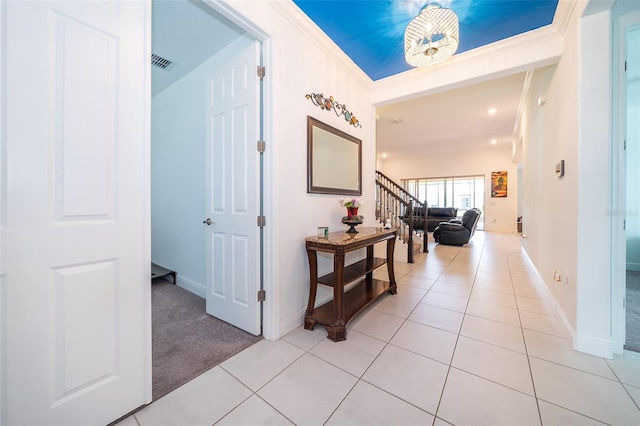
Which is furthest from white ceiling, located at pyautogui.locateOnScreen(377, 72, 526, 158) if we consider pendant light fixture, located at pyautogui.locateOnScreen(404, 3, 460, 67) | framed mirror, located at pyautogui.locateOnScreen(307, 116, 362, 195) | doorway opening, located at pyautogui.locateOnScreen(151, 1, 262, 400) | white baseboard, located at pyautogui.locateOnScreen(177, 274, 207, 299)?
white baseboard, located at pyautogui.locateOnScreen(177, 274, 207, 299)

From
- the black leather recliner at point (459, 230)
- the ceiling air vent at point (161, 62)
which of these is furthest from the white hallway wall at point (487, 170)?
the ceiling air vent at point (161, 62)

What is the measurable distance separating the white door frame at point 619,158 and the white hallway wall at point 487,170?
8.07m

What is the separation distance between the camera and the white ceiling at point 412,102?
216 cm

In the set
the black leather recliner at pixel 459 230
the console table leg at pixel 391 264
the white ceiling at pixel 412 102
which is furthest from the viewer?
the black leather recliner at pixel 459 230

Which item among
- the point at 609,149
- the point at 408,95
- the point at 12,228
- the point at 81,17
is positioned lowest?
the point at 12,228

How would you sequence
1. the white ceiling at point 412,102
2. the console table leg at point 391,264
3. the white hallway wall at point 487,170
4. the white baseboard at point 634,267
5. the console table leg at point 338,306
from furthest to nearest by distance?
1. the white hallway wall at point 487,170
2. the white baseboard at point 634,267
3. the console table leg at point 391,264
4. the white ceiling at point 412,102
5. the console table leg at point 338,306

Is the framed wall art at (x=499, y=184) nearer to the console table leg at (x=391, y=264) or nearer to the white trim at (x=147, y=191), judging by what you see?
the console table leg at (x=391, y=264)

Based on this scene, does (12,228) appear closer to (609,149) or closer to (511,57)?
(609,149)

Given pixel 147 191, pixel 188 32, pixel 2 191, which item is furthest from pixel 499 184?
→ pixel 2 191

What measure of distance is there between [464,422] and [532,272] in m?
3.50

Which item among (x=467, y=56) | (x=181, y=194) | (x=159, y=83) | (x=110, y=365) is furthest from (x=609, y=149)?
(x=159, y=83)

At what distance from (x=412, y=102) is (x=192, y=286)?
4.87 m

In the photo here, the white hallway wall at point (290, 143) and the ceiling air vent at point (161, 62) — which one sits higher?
the ceiling air vent at point (161, 62)

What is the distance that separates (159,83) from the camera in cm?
324
